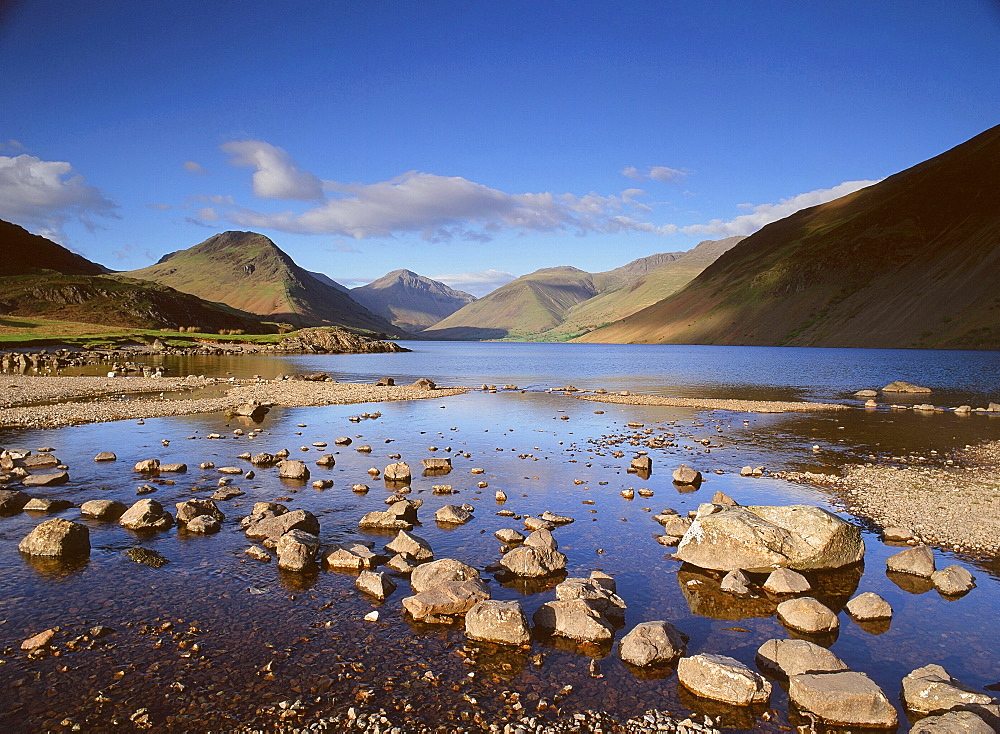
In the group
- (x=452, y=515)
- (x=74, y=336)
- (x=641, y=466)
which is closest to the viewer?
(x=452, y=515)

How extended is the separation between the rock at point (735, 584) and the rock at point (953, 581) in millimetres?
4913

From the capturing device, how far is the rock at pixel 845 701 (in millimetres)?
10078

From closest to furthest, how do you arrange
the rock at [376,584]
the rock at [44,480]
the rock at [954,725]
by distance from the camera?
the rock at [954,725] < the rock at [376,584] < the rock at [44,480]

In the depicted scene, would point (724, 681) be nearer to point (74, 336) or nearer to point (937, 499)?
point (937, 499)

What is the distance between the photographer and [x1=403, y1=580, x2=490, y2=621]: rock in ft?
44.3

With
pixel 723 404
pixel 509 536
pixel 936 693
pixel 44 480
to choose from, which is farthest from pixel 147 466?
pixel 723 404

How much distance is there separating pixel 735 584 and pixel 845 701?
5.23m

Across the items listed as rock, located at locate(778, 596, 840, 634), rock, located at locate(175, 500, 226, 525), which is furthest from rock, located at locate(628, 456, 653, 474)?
rock, located at locate(175, 500, 226, 525)

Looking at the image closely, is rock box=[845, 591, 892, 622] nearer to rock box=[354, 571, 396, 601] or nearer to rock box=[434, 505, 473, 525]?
rock box=[354, 571, 396, 601]

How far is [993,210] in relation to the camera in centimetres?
18988

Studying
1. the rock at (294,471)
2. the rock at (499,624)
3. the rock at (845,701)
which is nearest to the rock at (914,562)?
the rock at (845,701)

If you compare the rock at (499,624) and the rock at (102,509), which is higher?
the rock at (102,509)

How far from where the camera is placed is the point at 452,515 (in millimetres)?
20250

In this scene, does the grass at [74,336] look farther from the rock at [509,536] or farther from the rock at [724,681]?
the rock at [724,681]
